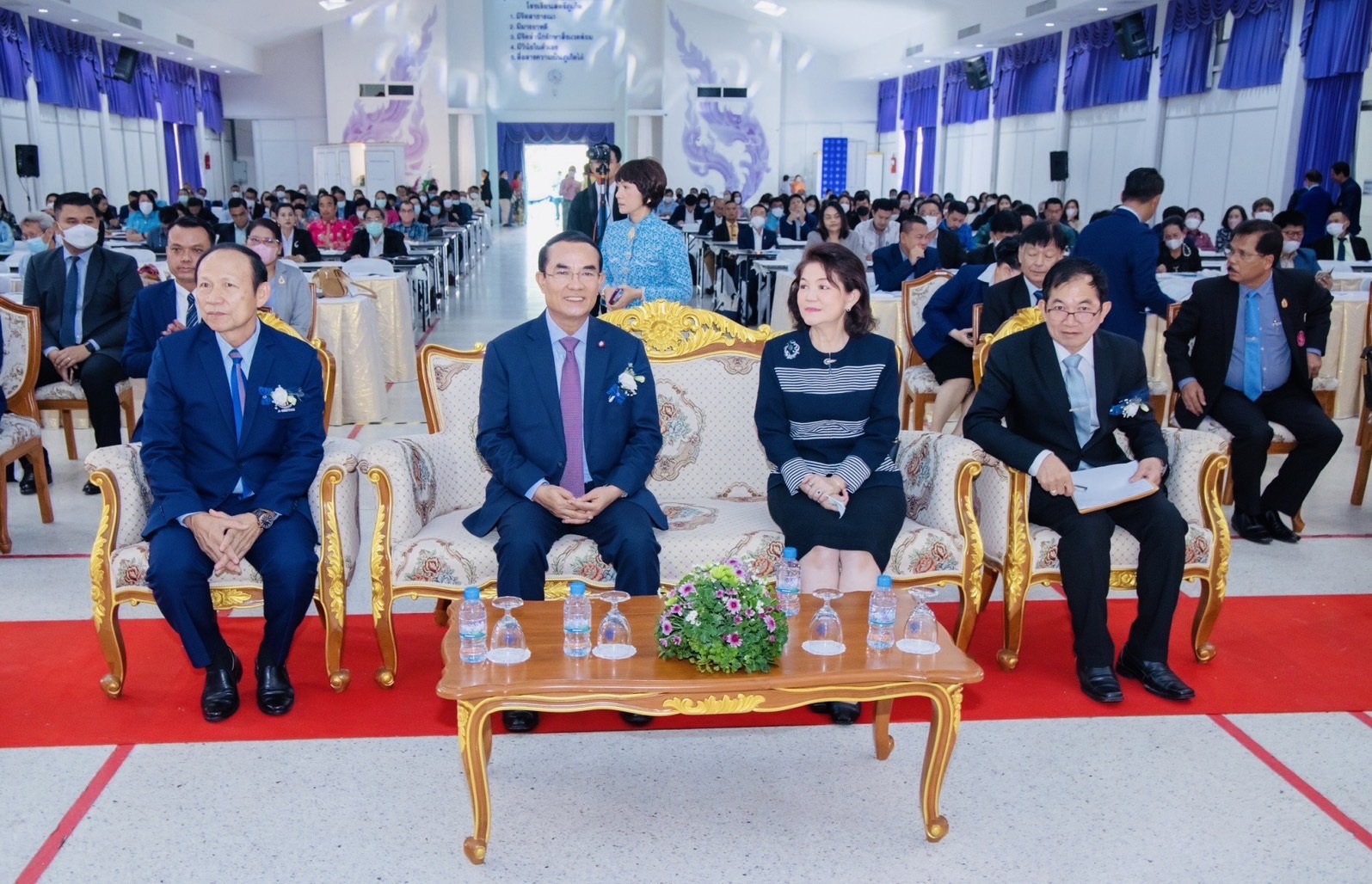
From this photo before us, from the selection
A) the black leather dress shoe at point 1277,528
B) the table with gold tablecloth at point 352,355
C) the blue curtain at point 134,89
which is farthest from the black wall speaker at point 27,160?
the black leather dress shoe at point 1277,528

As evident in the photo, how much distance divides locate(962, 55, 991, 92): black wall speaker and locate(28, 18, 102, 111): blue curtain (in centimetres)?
1368

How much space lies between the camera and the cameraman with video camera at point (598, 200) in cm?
595

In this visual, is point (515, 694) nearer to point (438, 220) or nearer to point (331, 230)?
point (331, 230)

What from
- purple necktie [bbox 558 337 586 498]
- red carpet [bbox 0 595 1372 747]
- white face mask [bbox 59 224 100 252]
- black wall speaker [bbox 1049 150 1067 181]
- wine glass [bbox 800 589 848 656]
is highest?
black wall speaker [bbox 1049 150 1067 181]

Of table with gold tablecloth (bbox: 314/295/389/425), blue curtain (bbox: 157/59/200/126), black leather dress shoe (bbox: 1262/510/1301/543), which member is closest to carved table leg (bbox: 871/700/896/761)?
black leather dress shoe (bbox: 1262/510/1301/543)

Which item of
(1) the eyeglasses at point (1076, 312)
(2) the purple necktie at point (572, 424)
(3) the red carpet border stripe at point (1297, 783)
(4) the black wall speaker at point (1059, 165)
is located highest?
(4) the black wall speaker at point (1059, 165)

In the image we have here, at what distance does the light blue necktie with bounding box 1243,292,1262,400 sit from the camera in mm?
4227

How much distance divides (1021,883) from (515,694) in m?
1.03

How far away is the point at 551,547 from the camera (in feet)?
9.63

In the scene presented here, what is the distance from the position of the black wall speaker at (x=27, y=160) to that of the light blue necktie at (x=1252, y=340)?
1352cm

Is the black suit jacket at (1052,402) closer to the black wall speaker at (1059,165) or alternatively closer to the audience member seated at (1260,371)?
the audience member seated at (1260,371)

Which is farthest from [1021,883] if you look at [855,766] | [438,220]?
[438,220]

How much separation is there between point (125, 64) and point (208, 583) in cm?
1769

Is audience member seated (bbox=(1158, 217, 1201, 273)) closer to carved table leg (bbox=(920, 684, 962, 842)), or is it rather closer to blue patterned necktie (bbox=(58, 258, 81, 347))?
carved table leg (bbox=(920, 684, 962, 842))
